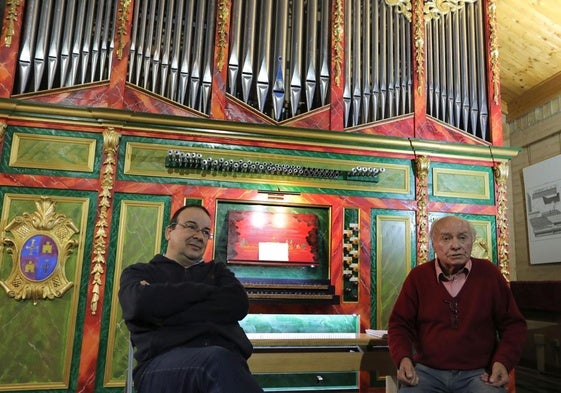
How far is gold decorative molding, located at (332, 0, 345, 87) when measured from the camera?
504cm

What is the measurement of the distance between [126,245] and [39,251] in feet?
2.38

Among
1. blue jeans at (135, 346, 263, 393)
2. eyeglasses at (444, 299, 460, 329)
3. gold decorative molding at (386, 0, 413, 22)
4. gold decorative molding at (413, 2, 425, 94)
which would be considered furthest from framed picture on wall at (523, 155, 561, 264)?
blue jeans at (135, 346, 263, 393)

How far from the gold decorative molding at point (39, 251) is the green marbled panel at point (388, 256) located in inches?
111

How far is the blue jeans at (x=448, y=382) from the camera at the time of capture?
2.42 meters

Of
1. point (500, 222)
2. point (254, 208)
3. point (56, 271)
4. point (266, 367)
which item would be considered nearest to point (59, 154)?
point (56, 271)

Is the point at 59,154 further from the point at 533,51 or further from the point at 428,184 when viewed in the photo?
the point at 533,51

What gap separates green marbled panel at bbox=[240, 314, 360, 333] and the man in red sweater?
6.54ft

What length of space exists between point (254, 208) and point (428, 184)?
6.07 ft

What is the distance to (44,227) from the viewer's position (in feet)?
14.1

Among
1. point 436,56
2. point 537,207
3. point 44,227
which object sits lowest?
point 44,227

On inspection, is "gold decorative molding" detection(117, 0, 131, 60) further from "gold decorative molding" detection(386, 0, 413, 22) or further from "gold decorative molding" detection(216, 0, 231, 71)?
"gold decorative molding" detection(386, 0, 413, 22)

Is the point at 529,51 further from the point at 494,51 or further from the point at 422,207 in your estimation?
the point at 422,207

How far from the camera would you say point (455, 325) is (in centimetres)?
251

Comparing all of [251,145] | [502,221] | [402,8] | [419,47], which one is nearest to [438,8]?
[402,8]
